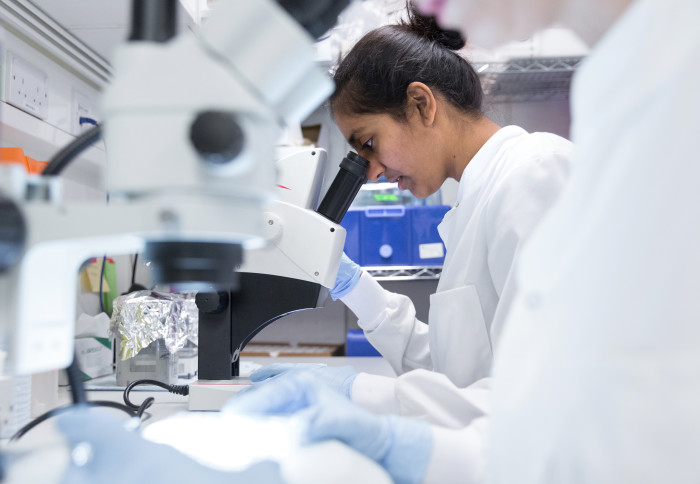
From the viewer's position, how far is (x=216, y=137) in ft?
1.20

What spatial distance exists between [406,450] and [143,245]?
34 centimetres

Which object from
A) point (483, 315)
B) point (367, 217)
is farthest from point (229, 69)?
point (367, 217)

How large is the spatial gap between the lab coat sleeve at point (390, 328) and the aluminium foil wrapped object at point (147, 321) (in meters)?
0.44

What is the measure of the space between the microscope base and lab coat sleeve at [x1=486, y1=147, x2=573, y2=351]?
1.68 feet

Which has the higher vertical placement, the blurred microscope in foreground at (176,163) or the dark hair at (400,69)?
the dark hair at (400,69)

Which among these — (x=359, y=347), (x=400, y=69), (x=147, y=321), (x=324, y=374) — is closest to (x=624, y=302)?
(x=324, y=374)

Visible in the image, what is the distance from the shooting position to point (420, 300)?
2.31 meters

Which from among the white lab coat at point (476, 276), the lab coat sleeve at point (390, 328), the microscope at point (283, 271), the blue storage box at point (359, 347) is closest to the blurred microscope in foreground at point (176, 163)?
the white lab coat at point (476, 276)

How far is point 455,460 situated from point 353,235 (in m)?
1.53

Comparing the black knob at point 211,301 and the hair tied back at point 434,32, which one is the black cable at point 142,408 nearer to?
the black knob at point 211,301

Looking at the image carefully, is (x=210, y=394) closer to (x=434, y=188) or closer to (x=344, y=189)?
(x=344, y=189)

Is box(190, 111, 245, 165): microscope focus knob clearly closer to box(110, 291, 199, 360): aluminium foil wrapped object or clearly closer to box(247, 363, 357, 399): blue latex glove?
box(247, 363, 357, 399): blue latex glove

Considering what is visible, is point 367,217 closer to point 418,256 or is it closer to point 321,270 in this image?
point 418,256

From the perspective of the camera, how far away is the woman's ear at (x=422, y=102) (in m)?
A: 1.13
